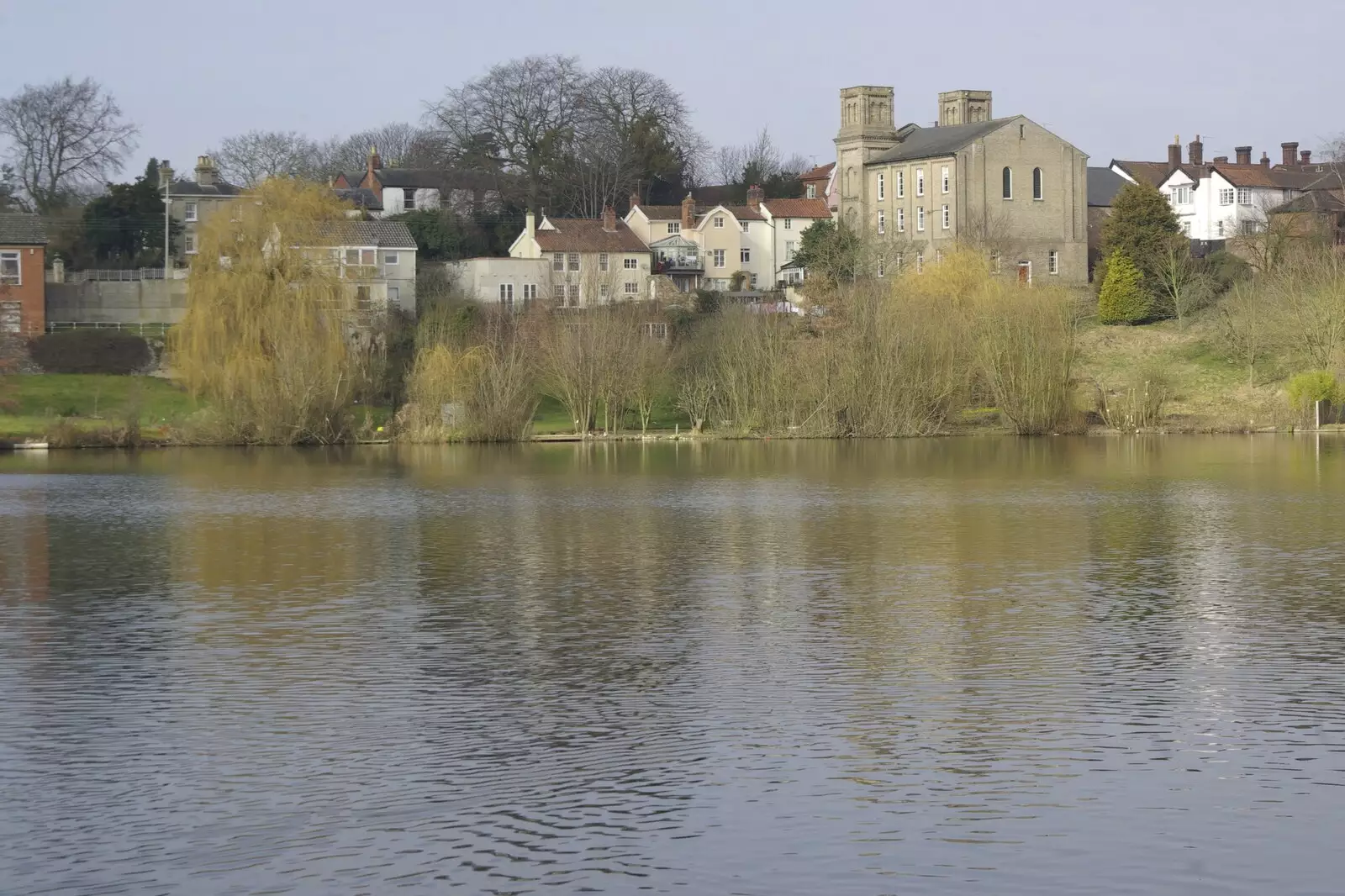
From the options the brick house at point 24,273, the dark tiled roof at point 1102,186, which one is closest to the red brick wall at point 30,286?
the brick house at point 24,273

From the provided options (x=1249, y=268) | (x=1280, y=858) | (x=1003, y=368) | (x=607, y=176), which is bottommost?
(x=1280, y=858)

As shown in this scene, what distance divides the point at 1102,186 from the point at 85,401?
71.5m

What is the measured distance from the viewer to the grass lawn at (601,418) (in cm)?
7319

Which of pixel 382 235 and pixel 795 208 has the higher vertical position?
pixel 795 208

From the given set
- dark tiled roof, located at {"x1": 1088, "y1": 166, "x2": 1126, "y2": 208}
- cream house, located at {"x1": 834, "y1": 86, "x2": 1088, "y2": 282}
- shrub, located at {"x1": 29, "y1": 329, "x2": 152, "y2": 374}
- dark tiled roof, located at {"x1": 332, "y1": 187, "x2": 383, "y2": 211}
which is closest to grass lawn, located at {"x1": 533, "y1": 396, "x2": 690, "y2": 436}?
shrub, located at {"x1": 29, "y1": 329, "x2": 152, "y2": 374}

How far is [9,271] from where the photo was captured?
8294cm

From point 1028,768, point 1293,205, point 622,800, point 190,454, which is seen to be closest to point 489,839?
point 622,800

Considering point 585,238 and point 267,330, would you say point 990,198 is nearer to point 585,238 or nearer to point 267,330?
point 585,238

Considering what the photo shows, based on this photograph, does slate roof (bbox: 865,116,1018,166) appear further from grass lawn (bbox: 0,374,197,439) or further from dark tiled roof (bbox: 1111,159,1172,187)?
grass lawn (bbox: 0,374,197,439)

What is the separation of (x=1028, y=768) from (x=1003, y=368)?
2093 inches

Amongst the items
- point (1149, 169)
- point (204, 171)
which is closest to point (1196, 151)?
point (1149, 169)

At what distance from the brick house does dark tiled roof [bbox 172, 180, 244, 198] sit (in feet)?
53.5

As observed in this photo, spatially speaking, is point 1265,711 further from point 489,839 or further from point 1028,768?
point 489,839

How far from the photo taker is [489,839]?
40.9 feet
